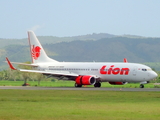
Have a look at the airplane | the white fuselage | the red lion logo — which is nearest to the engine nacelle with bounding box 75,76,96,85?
the airplane

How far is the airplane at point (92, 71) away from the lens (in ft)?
238

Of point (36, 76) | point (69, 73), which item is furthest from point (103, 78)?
point (36, 76)

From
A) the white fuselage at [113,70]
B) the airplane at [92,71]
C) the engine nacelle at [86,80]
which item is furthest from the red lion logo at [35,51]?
the engine nacelle at [86,80]

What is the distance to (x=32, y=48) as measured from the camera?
282ft

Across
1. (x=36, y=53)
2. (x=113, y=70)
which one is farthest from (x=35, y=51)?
(x=113, y=70)

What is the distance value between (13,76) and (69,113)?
115m

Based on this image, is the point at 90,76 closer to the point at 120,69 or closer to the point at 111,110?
the point at 120,69

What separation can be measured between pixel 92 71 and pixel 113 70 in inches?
178

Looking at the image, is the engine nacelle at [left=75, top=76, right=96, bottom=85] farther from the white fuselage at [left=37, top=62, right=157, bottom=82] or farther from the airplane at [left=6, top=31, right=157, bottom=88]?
the white fuselage at [left=37, top=62, right=157, bottom=82]

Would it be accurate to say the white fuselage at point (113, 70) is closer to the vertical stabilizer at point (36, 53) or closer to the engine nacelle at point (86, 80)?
the engine nacelle at point (86, 80)

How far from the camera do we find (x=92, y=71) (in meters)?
77.4

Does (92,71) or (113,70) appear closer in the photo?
(113,70)

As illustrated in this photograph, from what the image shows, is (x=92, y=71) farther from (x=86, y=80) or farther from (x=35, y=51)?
(x=35, y=51)

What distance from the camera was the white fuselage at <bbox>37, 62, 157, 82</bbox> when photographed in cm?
7225
